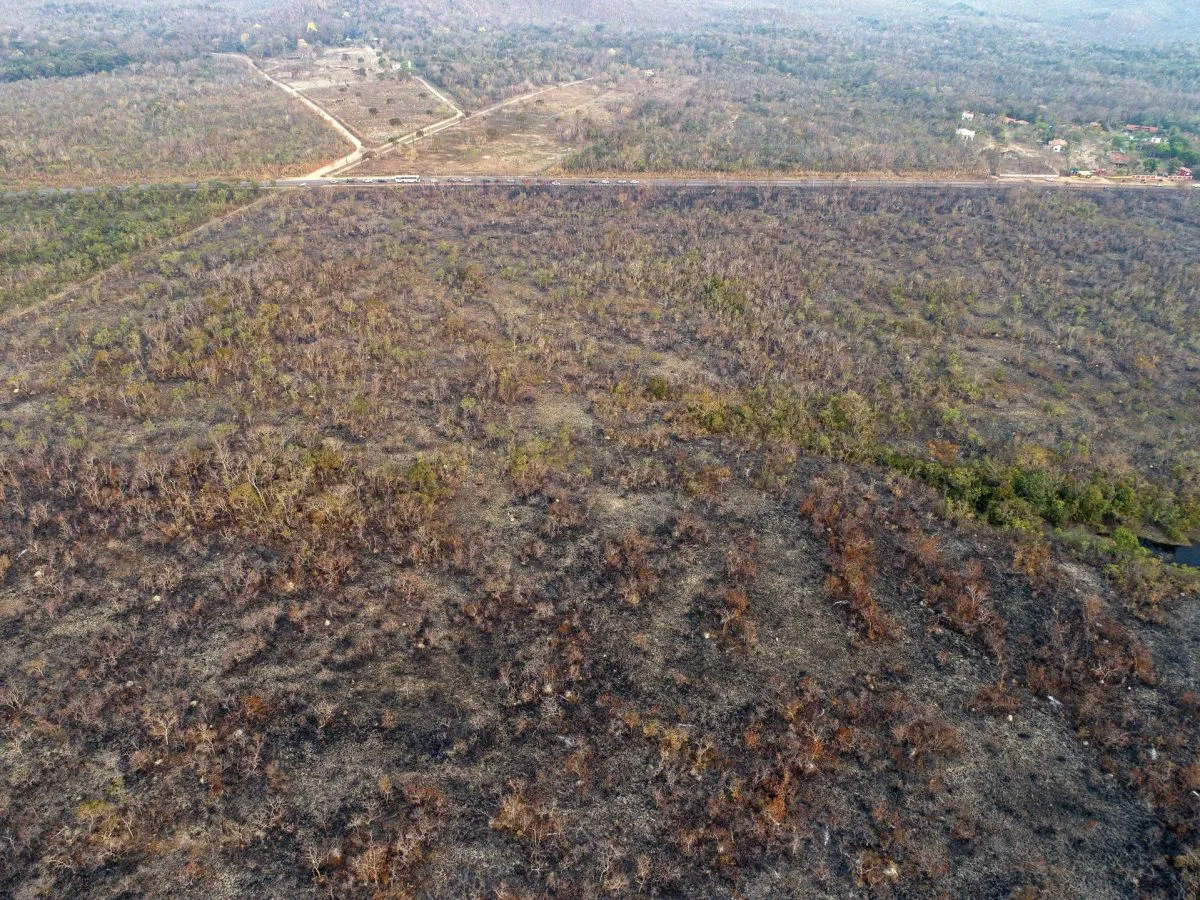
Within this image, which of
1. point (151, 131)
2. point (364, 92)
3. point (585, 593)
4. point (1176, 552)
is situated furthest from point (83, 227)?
point (1176, 552)

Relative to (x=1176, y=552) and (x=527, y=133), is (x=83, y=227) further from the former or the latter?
(x=1176, y=552)

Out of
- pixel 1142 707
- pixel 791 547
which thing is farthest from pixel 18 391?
pixel 1142 707

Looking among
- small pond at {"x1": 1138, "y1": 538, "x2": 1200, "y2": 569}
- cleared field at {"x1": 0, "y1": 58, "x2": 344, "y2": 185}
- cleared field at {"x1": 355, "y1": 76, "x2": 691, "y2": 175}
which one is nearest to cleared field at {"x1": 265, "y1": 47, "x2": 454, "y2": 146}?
cleared field at {"x1": 0, "y1": 58, "x2": 344, "y2": 185}

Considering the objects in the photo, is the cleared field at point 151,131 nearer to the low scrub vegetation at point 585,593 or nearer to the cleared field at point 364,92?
the cleared field at point 364,92

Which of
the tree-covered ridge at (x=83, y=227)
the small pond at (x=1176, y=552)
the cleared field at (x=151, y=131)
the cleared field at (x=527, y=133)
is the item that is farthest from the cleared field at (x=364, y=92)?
the small pond at (x=1176, y=552)

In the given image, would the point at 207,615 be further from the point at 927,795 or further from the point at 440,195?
the point at 440,195
